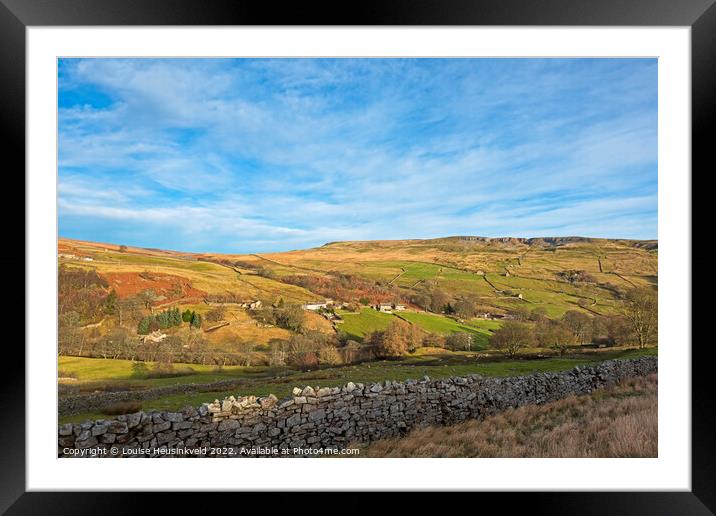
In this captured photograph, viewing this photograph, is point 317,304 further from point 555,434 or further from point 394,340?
point 555,434

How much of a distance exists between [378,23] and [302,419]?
3.49 meters

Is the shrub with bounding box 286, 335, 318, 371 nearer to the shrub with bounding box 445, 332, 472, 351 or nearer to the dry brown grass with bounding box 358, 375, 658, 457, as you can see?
the dry brown grass with bounding box 358, 375, 658, 457

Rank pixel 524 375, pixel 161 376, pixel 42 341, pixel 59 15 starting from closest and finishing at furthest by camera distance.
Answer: pixel 59 15
pixel 42 341
pixel 161 376
pixel 524 375

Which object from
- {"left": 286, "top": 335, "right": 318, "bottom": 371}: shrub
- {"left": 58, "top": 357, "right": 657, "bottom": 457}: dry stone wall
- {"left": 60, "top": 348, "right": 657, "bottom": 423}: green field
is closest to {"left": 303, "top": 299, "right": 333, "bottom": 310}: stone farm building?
{"left": 286, "top": 335, "right": 318, "bottom": 371}: shrub

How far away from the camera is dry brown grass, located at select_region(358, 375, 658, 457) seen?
236 cm

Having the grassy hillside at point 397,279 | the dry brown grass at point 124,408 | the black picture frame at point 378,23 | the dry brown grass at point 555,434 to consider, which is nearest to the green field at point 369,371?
the dry brown grass at point 124,408

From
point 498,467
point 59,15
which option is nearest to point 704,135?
point 498,467

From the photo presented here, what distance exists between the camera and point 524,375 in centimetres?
393

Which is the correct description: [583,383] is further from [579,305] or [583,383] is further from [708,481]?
[708,481]

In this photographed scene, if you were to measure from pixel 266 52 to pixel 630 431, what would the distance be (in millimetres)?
4357

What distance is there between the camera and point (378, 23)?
1683mm

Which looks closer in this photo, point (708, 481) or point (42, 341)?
point (708, 481)

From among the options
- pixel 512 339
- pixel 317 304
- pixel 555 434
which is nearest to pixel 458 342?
pixel 512 339

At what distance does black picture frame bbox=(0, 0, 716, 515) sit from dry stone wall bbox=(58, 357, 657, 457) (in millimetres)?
632
